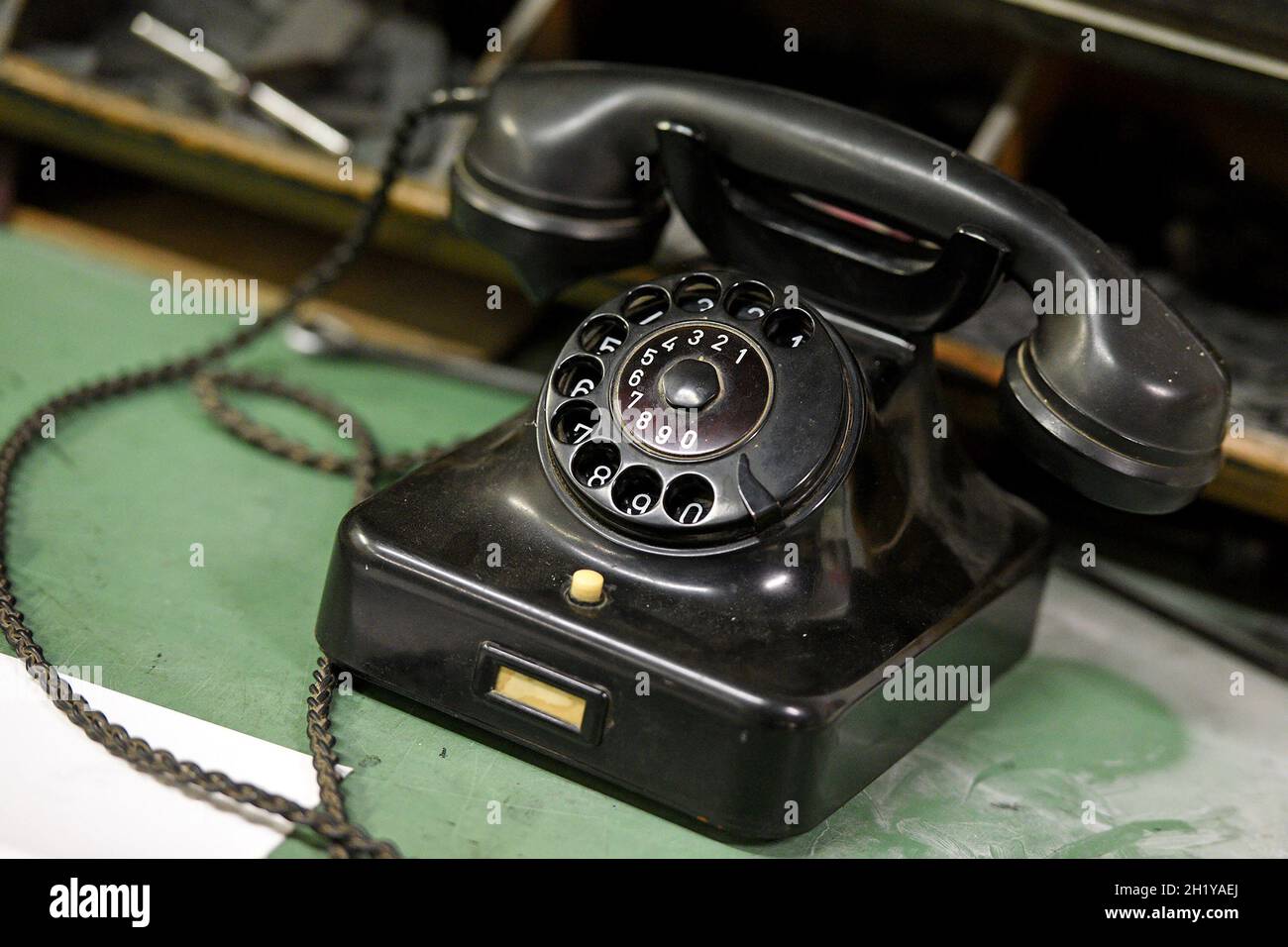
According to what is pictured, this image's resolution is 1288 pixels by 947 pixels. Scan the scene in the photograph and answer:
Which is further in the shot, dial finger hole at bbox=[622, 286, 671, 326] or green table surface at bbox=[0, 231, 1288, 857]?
dial finger hole at bbox=[622, 286, 671, 326]

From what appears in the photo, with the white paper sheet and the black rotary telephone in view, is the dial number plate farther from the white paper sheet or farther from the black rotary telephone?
the white paper sheet

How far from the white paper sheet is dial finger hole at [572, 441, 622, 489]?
0.84 ft

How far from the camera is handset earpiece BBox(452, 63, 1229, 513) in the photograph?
94 centimetres

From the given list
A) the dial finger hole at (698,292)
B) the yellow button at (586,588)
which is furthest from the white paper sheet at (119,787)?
the dial finger hole at (698,292)

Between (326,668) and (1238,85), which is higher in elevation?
(1238,85)

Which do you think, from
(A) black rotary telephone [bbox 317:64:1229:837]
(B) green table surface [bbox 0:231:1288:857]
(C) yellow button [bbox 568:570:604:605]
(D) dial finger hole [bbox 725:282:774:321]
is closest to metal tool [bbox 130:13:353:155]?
(B) green table surface [bbox 0:231:1288:857]

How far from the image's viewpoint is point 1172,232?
1.44 m

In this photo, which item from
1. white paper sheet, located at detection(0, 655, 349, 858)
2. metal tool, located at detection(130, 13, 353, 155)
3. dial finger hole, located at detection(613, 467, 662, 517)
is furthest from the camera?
metal tool, located at detection(130, 13, 353, 155)

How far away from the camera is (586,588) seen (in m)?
0.89

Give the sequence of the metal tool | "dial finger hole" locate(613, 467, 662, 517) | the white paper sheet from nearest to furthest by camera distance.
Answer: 1. the white paper sheet
2. "dial finger hole" locate(613, 467, 662, 517)
3. the metal tool

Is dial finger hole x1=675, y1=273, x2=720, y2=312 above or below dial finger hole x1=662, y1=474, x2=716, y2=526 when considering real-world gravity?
above
